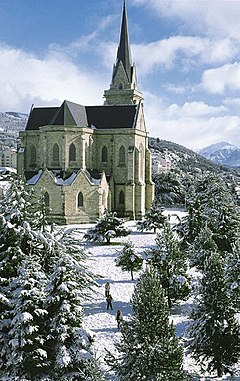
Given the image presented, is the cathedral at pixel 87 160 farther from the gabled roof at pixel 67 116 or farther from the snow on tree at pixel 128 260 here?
the snow on tree at pixel 128 260

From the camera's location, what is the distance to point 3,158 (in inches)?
6698

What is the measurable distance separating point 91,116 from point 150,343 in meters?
43.7

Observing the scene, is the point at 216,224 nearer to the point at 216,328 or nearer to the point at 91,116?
the point at 216,328

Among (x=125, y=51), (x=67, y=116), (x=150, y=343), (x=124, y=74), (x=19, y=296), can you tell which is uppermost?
(x=125, y=51)

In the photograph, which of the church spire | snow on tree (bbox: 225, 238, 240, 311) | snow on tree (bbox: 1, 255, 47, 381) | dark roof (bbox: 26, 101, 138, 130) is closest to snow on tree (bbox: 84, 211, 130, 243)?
snow on tree (bbox: 225, 238, 240, 311)

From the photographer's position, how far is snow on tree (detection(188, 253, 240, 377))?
1544cm

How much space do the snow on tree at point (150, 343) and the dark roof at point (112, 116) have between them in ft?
132

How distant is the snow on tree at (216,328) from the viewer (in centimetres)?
1544

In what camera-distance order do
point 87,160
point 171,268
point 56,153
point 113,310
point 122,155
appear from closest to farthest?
point 171,268, point 113,310, point 56,153, point 87,160, point 122,155

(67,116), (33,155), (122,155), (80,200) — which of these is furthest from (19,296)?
(33,155)

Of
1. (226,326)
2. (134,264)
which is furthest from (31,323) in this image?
(134,264)

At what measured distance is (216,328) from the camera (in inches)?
613

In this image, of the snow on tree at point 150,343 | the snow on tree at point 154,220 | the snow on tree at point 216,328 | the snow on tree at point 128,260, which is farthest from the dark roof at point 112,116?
the snow on tree at point 150,343

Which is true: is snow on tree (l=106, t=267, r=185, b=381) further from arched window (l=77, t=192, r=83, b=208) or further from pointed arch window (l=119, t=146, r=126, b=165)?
pointed arch window (l=119, t=146, r=126, b=165)
